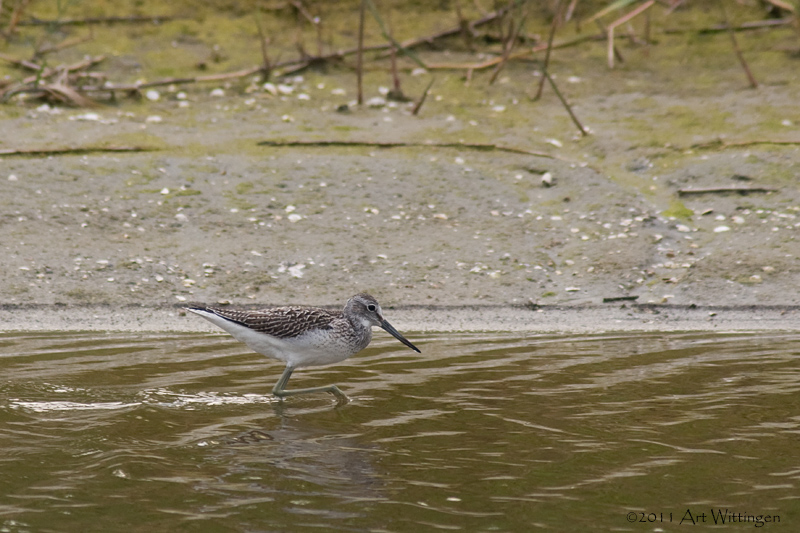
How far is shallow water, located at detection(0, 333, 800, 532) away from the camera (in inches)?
166

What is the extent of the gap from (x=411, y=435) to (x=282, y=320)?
4.59 feet

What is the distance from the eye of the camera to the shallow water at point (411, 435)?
4227 mm

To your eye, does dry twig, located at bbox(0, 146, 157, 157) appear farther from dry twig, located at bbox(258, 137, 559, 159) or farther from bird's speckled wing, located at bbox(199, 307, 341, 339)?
bird's speckled wing, located at bbox(199, 307, 341, 339)

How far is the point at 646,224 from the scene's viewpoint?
28.5 ft

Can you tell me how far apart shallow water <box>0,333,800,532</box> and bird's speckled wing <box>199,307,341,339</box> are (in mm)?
376

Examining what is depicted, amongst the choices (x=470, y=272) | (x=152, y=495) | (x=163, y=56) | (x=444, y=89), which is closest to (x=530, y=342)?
(x=470, y=272)

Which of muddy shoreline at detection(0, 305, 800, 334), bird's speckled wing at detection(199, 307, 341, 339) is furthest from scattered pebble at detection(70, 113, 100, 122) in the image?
bird's speckled wing at detection(199, 307, 341, 339)

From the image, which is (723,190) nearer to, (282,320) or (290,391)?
(282,320)

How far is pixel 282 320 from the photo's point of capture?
622 cm

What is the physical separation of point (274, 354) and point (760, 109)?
671 cm

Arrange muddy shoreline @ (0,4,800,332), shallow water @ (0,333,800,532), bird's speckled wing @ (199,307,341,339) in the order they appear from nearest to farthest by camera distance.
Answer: shallow water @ (0,333,800,532) → bird's speckled wing @ (199,307,341,339) → muddy shoreline @ (0,4,800,332)

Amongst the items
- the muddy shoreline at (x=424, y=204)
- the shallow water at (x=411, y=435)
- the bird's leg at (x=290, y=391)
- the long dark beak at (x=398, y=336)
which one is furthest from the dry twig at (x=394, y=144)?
the bird's leg at (x=290, y=391)

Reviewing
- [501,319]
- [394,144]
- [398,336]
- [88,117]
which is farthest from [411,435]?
[88,117]

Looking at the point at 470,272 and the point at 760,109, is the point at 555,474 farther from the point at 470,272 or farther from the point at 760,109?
the point at 760,109
